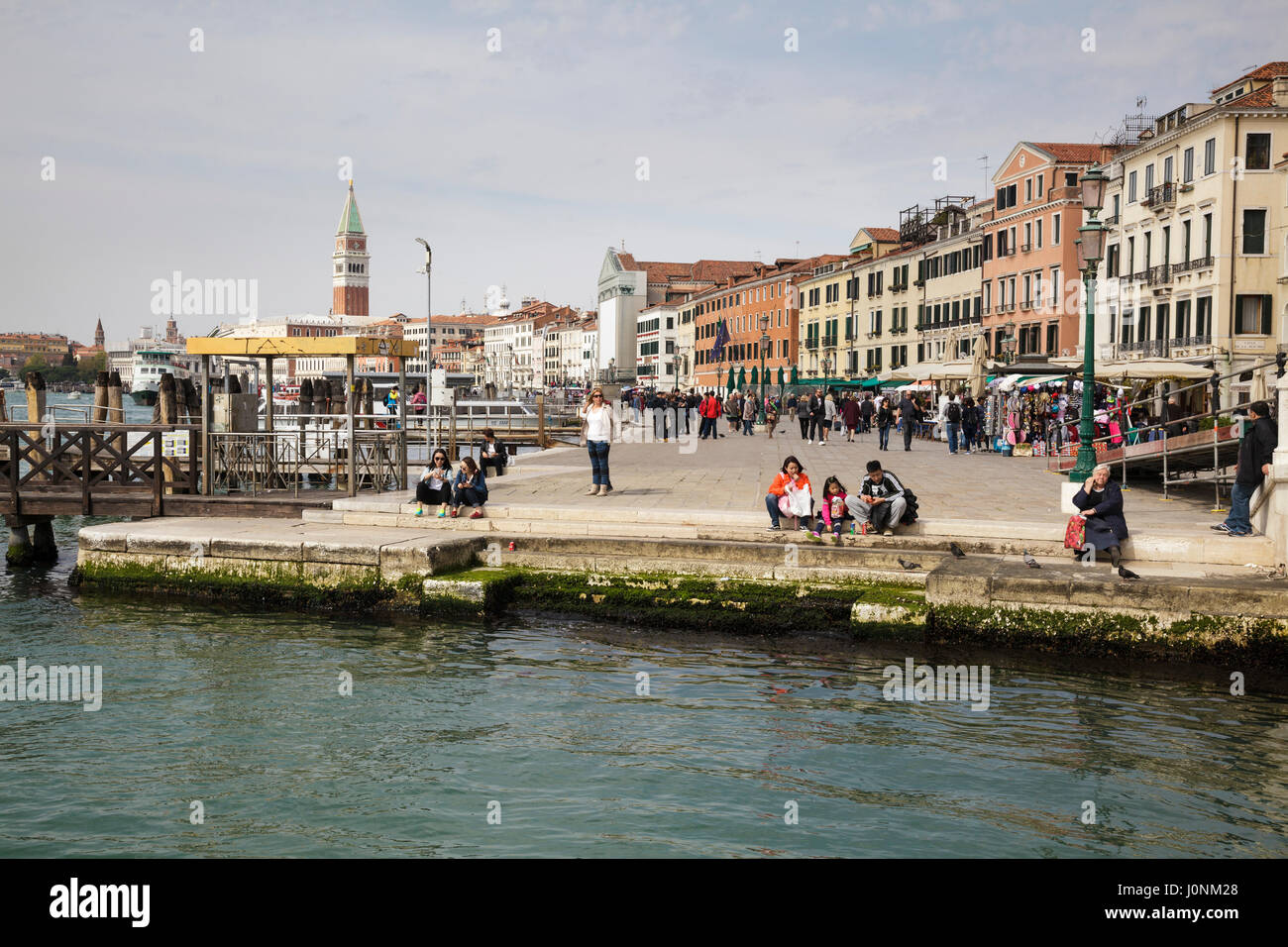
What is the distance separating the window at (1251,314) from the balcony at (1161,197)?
200 inches

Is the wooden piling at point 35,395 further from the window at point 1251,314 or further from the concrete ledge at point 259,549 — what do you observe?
the window at point 1251,314

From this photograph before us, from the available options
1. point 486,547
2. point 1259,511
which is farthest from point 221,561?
point 1259,511

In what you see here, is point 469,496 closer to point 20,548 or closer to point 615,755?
point 615,755

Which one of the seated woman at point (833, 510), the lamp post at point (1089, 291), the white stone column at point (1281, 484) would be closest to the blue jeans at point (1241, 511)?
the white stone column at point (1281, 484)

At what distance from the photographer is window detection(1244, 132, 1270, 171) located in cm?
3866

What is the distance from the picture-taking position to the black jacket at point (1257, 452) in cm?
1244

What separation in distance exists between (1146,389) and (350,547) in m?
25.0

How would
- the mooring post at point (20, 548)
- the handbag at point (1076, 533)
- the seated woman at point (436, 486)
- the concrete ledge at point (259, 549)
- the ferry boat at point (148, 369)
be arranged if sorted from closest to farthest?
the handbag at point (1076, 533), the concrete ledge at point (259, 549), the seated woman at point (436, 486), the mooring post at point (20, 548), the ferry boat at point (148, 369)

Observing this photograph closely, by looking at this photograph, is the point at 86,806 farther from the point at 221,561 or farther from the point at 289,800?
the point at 221,561

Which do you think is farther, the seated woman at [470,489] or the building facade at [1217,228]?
the building facade at [1217,228]

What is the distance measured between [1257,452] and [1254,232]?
30745 millimetres

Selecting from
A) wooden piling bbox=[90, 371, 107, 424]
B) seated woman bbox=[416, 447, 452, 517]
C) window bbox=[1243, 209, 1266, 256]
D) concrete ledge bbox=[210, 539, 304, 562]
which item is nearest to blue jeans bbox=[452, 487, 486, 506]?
seated woman bbox=[416, 447, 452, 517]

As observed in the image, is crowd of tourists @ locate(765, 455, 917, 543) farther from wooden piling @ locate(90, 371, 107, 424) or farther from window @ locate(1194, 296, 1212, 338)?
window @ locate(1194, 296, 1212, 338)

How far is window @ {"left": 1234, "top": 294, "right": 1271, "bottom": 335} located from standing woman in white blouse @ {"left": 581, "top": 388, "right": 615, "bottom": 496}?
30.5 metres
